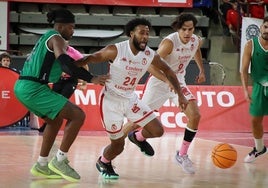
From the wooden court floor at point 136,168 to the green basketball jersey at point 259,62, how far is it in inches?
44.5

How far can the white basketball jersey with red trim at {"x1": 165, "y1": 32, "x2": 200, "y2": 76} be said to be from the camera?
27.8 ft

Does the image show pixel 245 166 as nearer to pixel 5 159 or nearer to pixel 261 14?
pixel 5 159

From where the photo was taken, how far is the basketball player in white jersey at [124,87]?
7.23 meters

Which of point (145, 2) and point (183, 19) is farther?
point (145, 2)

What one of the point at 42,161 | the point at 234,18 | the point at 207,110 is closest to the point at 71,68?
the point at 42,161

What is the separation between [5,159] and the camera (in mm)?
8664

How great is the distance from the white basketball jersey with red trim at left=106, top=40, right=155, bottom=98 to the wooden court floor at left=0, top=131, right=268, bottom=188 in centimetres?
99

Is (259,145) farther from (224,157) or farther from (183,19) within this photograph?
(183,19)

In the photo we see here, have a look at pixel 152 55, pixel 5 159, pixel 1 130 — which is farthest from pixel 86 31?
pixel 152 55

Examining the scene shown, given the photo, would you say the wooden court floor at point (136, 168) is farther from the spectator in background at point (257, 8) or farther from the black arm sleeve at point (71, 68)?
the spectator in background at point (257, 8)

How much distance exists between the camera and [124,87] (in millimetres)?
7320

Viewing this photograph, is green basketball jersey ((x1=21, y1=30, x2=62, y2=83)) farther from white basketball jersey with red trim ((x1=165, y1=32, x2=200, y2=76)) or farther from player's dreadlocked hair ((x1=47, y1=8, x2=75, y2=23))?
white basketball jersey with red trim ((x1=165, y1=32, x2=200, y2=76))

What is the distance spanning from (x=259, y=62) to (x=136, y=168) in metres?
2.23

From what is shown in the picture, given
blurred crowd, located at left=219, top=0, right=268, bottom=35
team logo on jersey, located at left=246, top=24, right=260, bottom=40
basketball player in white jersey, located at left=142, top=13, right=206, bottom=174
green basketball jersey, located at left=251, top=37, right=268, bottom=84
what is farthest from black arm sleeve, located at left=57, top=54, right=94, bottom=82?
blurred crowd, located at left=219, top=0, right=268, bottom=35
